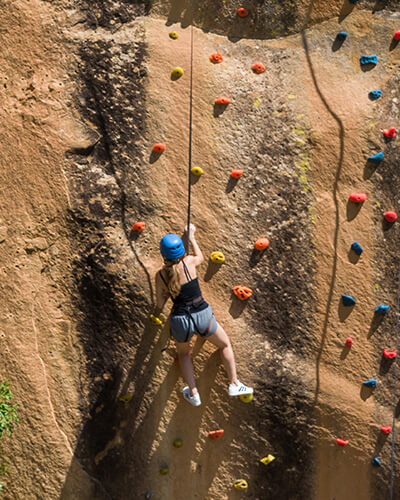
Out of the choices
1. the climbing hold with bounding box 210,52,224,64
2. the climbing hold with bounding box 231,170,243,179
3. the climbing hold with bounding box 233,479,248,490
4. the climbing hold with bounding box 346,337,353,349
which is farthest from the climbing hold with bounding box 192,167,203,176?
the climbing hold with bounding box 233,479,248,490

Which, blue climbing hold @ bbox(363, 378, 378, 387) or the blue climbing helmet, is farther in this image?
blue climbing hold @ bbox(363, 378, 378, 387)

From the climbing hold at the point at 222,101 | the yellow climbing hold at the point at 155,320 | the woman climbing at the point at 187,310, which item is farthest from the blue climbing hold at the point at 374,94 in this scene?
the yellow climbing hold at the point at 155,320

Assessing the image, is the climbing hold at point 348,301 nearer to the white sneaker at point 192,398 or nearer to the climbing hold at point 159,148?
the white sneaker at point 192,398

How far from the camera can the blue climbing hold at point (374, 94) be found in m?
5.64

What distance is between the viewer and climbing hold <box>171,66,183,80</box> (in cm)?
540

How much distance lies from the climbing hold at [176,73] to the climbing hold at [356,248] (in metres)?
2.49

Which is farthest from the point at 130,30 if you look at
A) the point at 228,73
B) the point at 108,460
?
the point at 108,460

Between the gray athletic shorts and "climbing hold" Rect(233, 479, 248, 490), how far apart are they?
1.72 meters

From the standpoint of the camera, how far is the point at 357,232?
5586 mm

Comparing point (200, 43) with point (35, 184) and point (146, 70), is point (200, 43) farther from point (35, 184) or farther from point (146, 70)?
point (35, 184)

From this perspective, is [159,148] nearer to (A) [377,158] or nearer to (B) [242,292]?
(B) [242,292]

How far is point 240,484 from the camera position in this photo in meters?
5.52

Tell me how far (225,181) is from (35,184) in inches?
73.7

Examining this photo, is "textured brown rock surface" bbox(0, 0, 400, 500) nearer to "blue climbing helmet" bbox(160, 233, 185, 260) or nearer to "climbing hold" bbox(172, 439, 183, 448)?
"climbing hold" bbox(172, 439, 183, 448)
